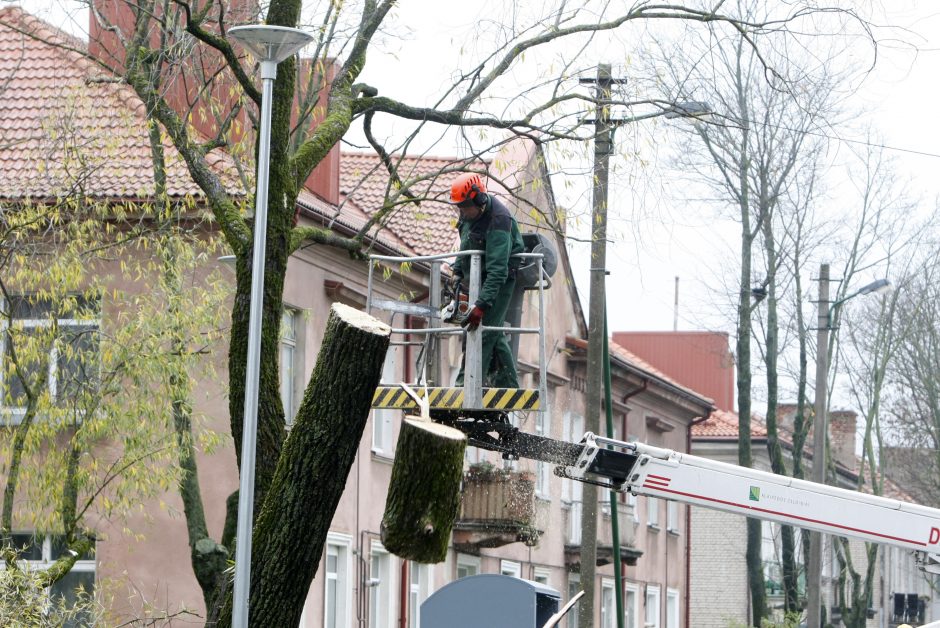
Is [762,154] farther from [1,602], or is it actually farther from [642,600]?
[1,602]

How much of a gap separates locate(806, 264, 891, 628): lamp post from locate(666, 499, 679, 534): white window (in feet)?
37.8

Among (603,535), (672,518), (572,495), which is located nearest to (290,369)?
(572,495)

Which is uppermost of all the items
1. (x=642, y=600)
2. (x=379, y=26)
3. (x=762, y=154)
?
(x=762, y=154)

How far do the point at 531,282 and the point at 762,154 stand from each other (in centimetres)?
2845

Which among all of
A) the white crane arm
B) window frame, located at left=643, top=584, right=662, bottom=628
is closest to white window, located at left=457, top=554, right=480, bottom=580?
window frame, located at left=643, top=584, right=662, bottom=628

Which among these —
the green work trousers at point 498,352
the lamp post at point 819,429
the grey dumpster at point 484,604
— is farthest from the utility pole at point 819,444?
the grey dumpster at point 484,604

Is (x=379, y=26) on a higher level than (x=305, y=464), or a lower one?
higher

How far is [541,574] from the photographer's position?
34312 mm

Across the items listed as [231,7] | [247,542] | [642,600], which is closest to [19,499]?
[231,7]

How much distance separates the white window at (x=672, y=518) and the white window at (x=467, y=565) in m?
14.1

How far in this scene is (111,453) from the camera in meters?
19.0

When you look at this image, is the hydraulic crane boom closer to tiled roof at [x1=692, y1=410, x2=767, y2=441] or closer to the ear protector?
the ear protector

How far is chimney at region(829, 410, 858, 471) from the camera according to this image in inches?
2500

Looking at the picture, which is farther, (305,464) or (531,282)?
(531,282)
